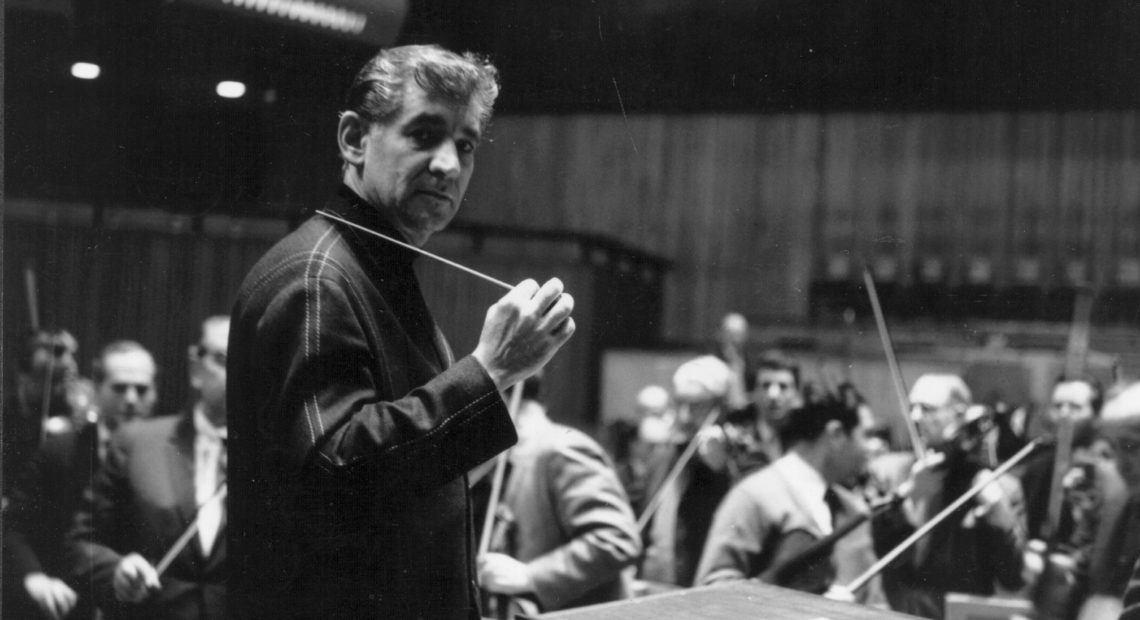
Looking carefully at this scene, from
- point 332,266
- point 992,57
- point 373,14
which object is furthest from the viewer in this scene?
point 373,14

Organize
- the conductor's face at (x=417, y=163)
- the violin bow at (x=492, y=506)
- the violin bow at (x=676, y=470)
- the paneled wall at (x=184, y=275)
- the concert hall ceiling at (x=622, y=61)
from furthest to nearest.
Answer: the violin bow at (x=676, y=470) → the violin bow at (x=492, y=506) → the paneled wall at (x=184, y=275) → the concert hall ceiling at (x=622, y=61) → the conductor's face at (x=417, y=163)

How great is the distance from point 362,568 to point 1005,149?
4.79 feet

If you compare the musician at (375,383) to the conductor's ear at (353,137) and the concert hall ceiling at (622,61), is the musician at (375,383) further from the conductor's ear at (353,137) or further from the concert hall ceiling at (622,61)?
the concert hall ceiling at (622,61)

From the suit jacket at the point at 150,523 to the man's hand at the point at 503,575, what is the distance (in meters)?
0.57

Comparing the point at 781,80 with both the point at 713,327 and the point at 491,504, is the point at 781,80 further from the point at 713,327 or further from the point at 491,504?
the point at 491,504

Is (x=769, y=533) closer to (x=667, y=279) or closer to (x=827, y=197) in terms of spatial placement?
(x=667, y=279)

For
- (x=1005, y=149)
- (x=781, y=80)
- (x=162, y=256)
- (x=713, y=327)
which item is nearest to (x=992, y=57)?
(x=1005, y=149)

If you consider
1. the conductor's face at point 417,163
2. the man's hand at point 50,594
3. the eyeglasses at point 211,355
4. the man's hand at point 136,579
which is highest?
the conductor's face at point 417,163

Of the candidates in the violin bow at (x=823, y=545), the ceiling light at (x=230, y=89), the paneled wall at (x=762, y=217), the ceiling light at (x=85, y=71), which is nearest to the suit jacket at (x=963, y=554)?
the violin bow at (x=823, y=545)

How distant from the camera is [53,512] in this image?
8.54ft

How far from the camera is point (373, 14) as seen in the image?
7.51 feet

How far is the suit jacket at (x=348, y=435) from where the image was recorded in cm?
132

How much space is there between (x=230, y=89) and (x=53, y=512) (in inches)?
39.9

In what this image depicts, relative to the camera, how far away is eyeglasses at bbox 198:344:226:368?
257cm
